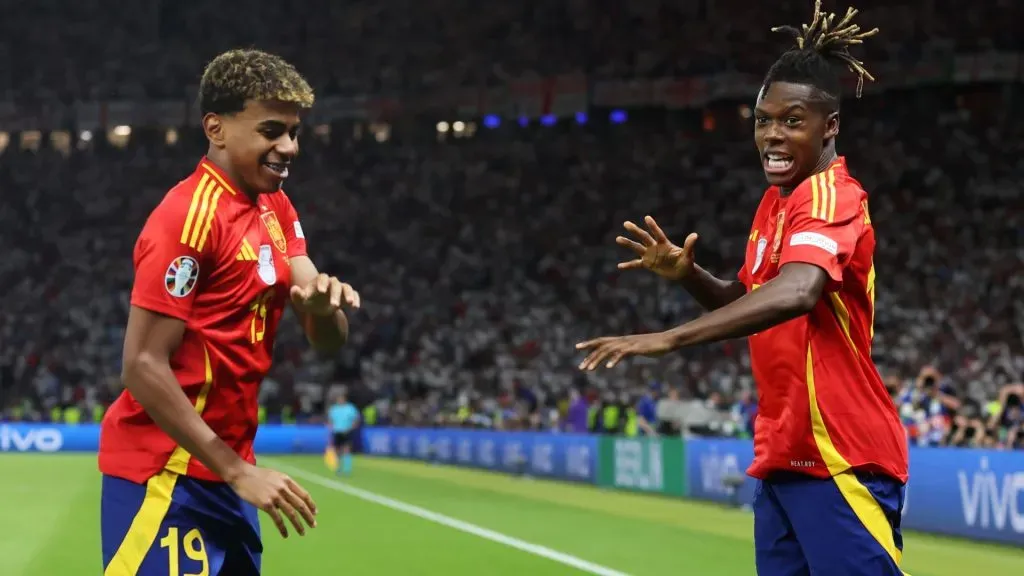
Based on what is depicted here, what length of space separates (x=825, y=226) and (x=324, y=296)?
5.18 ft

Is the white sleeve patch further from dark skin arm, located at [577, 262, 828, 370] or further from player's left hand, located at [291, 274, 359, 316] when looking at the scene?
player's left hand, located at [291, 274, 359, 316]

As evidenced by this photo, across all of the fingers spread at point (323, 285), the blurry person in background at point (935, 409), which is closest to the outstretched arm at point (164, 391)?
the fingers spread at point (323, 285)

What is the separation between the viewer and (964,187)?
3431 cm

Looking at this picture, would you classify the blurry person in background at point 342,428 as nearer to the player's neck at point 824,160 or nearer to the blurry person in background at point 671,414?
the blurry person in background at point 671,414

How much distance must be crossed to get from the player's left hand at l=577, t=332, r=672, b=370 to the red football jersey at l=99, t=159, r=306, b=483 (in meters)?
1.11

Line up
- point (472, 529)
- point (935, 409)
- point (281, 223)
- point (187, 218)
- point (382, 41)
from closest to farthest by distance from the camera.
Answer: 1. point (187, 218)
2. point (281, 223)
3. point (472, 529)
4. point (935, 409)
5. point (382, 41)

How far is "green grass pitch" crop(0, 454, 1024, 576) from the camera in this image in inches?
507

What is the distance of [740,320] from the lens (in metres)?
4.25

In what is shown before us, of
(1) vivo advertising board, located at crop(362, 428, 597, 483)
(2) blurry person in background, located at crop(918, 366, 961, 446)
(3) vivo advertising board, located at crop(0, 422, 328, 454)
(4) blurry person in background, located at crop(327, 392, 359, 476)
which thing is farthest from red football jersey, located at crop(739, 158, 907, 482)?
(3) vivo advertising board, located at crop(0, 422, 328, 454)

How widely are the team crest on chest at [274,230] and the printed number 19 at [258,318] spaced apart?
0.69 ft

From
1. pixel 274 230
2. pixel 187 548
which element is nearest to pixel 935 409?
pixel 274 230

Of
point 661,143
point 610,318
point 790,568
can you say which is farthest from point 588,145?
point 790,568

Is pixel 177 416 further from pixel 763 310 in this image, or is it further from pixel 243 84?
pixel 763 310

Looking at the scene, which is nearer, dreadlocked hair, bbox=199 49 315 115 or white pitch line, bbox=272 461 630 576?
dreadlocked hair, bbox=199 49 315 115
